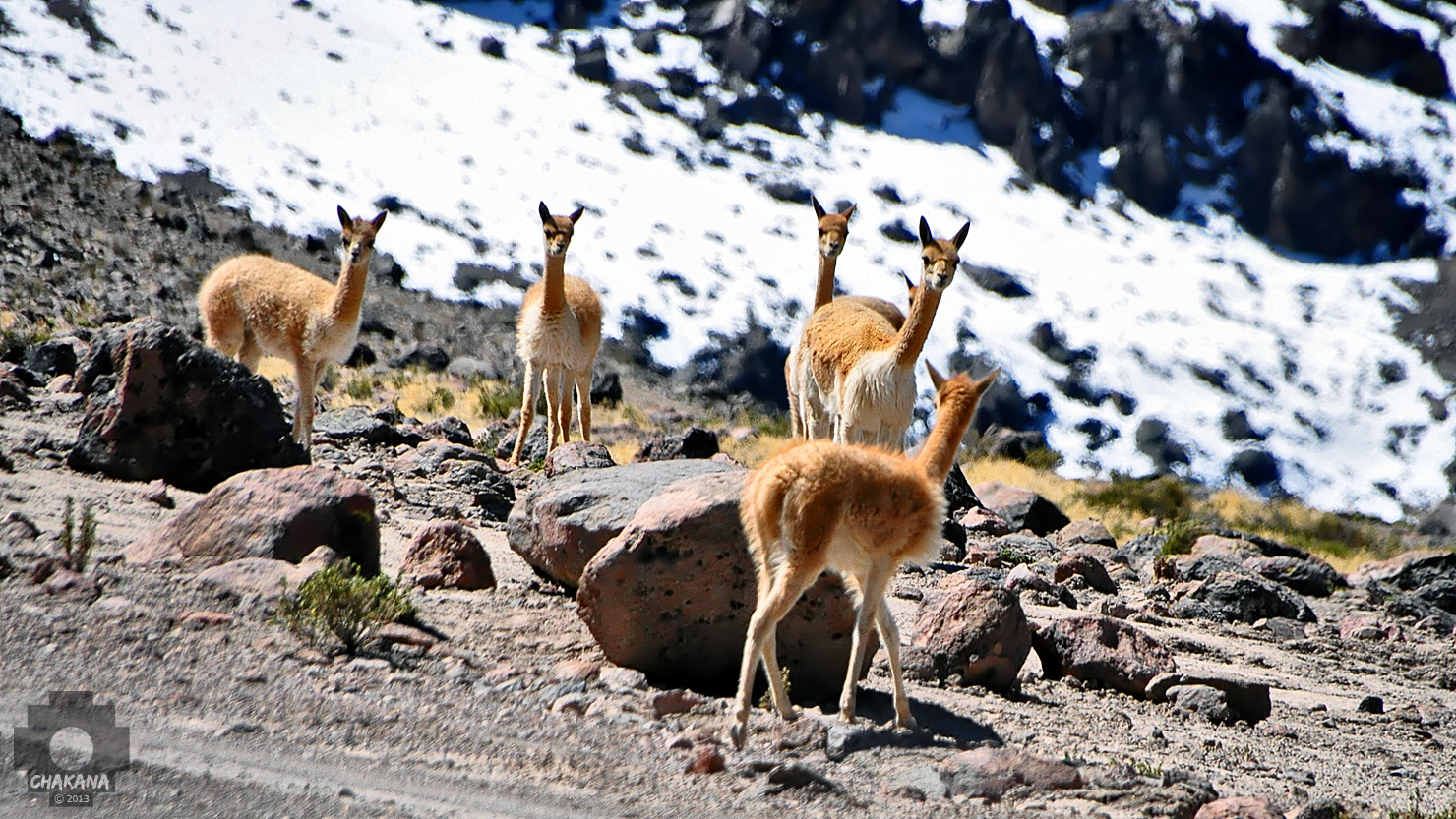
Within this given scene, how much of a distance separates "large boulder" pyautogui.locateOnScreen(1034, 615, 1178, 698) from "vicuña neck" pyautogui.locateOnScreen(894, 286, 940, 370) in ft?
10.0

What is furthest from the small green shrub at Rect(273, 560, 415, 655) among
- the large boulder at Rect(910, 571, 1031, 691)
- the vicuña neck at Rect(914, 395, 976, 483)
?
the large boulder at Rect(910, 571, 1031, 691)

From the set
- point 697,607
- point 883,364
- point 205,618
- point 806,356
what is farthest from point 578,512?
point 806,356

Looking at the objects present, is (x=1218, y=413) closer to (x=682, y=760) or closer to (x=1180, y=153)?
(x=1180, y=153)

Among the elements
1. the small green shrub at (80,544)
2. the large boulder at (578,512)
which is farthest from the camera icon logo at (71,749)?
the large boulder at (578,512)

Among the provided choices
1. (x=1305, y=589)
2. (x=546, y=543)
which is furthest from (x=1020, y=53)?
(x=546, y=543)

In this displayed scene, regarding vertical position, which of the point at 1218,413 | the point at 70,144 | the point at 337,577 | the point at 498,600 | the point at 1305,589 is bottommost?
the point at 1218,413

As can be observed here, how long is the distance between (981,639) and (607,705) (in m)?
2.06

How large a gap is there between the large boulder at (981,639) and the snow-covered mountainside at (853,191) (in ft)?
117

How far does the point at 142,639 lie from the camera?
209 inches

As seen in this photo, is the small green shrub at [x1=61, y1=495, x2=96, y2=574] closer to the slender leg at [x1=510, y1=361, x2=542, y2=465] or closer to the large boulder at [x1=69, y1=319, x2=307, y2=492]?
the large boulder at [x1=69, y1=319, x2=307, y2=492]

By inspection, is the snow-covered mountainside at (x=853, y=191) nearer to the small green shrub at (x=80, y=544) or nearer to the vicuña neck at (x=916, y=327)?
A: the vicuña neck at (x=916, y=327)

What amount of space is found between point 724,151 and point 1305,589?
5082 cm

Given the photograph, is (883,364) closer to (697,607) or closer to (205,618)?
(697,607)

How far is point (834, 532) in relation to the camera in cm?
501
